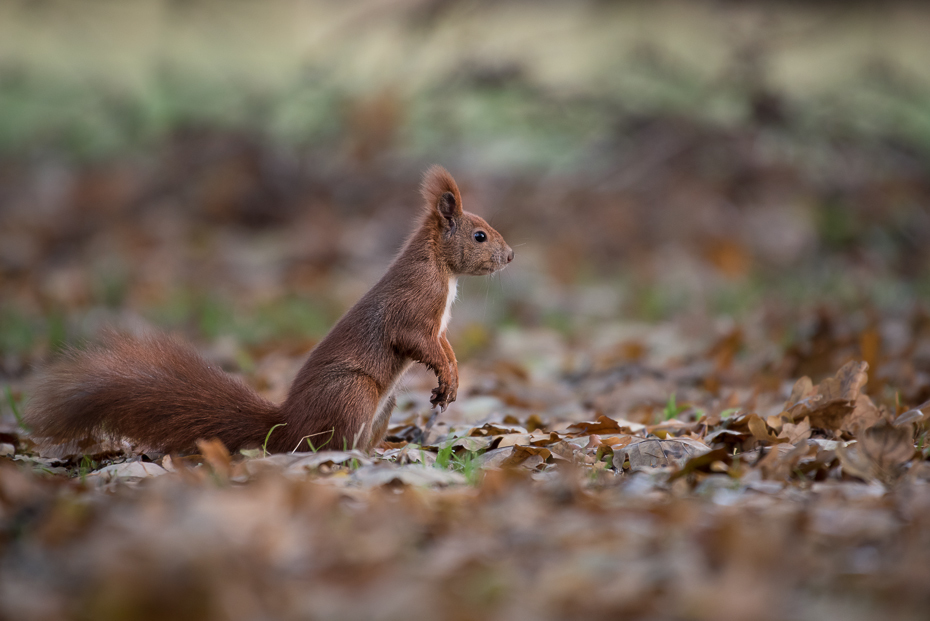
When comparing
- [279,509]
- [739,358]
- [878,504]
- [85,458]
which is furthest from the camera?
[739,358]

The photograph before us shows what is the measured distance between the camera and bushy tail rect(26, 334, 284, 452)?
2758 millimetres

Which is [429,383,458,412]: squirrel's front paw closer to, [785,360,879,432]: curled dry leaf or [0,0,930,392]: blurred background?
[785,360,879,432]: curled dry leaf

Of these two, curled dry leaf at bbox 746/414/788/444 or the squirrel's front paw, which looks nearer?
curled dry leaf at bbox 746/414/788/444

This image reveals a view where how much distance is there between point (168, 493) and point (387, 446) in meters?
1.29

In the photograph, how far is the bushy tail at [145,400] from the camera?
276cm

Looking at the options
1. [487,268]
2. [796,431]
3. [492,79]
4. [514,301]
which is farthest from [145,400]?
[492,79]

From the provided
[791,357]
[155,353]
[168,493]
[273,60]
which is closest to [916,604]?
[168,493]

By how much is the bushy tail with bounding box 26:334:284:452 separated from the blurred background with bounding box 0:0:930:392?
10.2ft

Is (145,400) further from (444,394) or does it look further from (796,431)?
(796,431)

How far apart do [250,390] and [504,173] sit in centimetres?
748

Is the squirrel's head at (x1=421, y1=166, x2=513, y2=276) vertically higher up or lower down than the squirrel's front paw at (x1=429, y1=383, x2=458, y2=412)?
higher up

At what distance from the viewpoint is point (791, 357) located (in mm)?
4398

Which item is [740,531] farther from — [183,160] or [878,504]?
[183,160]

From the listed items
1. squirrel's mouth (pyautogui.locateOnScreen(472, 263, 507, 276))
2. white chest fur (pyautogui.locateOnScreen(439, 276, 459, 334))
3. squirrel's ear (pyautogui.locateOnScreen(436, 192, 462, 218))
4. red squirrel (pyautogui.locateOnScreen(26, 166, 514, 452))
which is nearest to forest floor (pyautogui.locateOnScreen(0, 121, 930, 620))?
red squirrel (pyautogui.locateOnScreen(26, 166, 514, 452))
